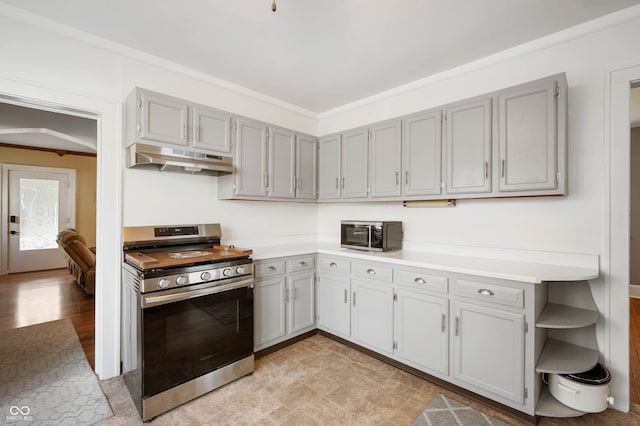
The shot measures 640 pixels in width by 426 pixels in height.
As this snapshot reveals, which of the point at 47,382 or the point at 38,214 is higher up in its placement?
the point at 38,214

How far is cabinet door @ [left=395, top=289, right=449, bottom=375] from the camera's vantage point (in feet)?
7.43

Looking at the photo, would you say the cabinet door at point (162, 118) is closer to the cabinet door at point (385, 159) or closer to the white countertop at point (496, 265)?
the white countertop at point (496, 265)

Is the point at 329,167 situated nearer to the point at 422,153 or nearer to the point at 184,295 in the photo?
the point at 422,153

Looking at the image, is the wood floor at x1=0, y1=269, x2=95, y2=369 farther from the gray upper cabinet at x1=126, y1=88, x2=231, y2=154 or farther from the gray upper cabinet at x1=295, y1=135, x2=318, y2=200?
the gray upper cabinet at x1=295, y1=135, x2=318, y2=200

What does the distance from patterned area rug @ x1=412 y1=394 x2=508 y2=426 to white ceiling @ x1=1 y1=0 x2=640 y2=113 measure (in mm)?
2710

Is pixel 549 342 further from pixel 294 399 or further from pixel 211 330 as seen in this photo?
pixel 211 330

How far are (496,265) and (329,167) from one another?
6.57 ft

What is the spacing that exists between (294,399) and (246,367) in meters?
0.50

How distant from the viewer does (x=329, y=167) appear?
353 centimetres

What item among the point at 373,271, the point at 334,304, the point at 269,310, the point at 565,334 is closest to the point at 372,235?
the point at 373,271

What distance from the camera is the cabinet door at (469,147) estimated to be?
2348 millimetres

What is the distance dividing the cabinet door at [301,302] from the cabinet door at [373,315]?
507 mm

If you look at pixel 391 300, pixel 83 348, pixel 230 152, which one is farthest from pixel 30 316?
pixel 391 300

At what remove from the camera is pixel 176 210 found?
2754 mm
